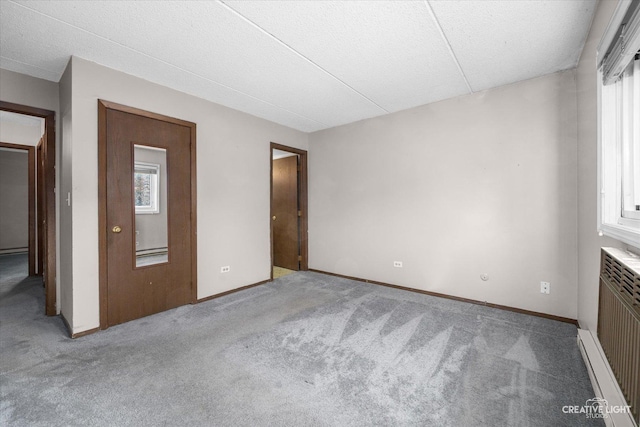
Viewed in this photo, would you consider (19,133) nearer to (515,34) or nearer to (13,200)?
(13,200)

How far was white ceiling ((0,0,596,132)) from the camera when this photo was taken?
1845 millimetres

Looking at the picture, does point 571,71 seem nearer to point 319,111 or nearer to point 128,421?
point 319,111

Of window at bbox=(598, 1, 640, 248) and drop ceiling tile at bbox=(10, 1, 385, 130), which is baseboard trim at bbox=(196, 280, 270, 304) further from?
window at bbox=(598, 1, 640, 248)

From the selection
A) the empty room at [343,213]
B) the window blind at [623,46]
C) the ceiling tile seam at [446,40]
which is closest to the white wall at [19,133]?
the empty room at [343,213]

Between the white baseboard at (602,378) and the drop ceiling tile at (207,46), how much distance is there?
3110 millimetres

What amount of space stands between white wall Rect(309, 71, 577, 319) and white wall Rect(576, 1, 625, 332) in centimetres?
22

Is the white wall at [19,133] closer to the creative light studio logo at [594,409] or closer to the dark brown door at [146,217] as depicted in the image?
→ the dark brown door at [146,217]

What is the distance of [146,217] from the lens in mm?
2914

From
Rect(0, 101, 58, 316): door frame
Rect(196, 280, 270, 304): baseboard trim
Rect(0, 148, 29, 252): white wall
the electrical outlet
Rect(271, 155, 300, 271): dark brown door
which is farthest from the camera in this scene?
Rect(0, 148, 29, 252): white wall

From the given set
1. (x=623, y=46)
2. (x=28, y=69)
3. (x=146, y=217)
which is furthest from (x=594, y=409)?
(x=28, y=69)

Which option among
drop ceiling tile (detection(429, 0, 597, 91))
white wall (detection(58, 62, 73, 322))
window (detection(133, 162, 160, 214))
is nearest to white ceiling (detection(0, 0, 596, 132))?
drop ceiling tile (detection(429, 0, 597, 91))

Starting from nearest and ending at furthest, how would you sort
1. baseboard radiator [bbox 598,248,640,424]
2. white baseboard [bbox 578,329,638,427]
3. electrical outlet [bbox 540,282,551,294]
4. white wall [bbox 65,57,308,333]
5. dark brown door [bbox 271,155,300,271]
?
baseboard radiator [bbox 598,248,640,424] < white baseboard [bbox 578,329,638,427] < white wall [bbox 65,57,308,333] < electrical outlet [bbox 540,282,551,294] < dark brown door [bbox 271,155,300,271]

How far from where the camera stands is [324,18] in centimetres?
194

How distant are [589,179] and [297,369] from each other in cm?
271
